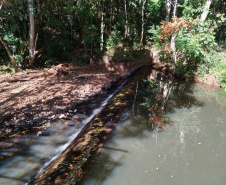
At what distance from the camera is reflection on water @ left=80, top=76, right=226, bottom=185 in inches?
107

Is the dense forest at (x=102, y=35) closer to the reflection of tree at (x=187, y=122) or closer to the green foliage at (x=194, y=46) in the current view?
the green foliage at (x=194, y=46)

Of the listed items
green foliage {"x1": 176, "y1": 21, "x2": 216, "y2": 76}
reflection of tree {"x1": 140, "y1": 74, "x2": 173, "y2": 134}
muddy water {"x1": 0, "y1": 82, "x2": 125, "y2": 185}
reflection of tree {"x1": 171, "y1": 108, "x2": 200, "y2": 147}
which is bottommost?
muddy water {"x1": 0, "y1": 82, "x2": 125, "y2": 185}

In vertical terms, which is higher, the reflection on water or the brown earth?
the brown earth

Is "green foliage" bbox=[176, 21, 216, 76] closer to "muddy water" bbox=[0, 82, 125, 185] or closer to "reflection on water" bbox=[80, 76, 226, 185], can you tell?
"reflection on water" bbox=[80, 76, 226, 185]

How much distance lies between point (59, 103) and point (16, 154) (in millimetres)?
1974

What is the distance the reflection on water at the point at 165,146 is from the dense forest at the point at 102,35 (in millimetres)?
3125

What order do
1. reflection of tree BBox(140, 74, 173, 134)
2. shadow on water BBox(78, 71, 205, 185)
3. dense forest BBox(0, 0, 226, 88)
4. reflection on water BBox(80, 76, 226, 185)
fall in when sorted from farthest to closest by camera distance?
dense forest BBox(0, 0, 226, 88), reflection of tree BBox(140, 74, 173, 134), shadow on water BBox(78, 71, 205, 185), reflection on water BBox(80, 76, 226, 185)

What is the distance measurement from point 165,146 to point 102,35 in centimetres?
821

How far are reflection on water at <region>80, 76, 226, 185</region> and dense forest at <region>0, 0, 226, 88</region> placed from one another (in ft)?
10.3

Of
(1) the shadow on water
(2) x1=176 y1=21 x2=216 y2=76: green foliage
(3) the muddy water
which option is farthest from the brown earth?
(2) x1=176 y1=21 x2=216 y2=76: green foliage

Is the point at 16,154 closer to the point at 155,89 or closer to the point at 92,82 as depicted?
the point at 92,82

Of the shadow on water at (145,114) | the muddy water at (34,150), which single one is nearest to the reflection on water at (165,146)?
the shadow on water at (145,114)

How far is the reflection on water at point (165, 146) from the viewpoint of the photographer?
107 inches

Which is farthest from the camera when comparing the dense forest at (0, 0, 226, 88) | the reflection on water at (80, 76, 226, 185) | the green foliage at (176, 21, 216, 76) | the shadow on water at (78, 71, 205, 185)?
the dense forest at (0, 0, 226, 88)
